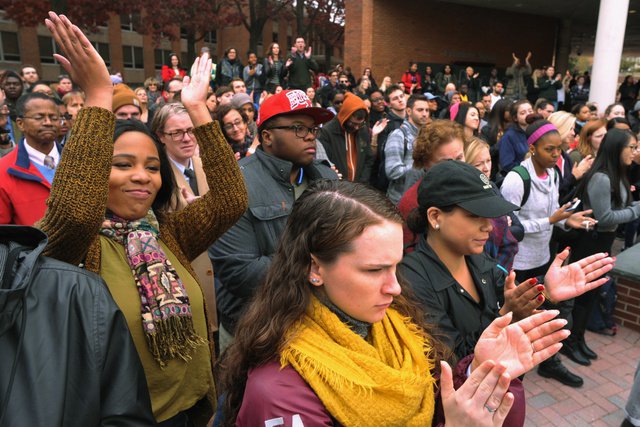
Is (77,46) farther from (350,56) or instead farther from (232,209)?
(350,56)

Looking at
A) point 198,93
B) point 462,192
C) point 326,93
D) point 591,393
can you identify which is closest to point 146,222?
point 198,93

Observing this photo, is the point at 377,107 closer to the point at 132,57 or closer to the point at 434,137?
the point at 434,137

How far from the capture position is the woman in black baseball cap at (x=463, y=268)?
216 centimetres

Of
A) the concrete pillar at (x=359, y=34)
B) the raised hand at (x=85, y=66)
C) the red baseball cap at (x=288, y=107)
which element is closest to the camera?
the raised hand at (x=85, y=66)

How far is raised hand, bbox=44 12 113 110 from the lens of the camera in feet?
5.37

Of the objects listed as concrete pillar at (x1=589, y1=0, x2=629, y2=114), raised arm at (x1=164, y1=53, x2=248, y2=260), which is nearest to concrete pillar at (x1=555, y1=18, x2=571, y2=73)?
concrete pillar at (x1=589, y1=0, x2=629, y2=114)

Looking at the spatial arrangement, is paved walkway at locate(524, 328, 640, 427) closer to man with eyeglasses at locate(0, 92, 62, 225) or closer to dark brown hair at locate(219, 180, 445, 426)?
dark brown hair at locate(219, 180, 445, 426)

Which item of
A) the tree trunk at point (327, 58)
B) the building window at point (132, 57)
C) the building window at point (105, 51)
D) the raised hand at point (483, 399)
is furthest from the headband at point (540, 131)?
the building window at point (132, 57)

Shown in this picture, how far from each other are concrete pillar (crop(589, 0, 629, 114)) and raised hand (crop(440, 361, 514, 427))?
14.0 metres

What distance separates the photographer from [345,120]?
5.77m

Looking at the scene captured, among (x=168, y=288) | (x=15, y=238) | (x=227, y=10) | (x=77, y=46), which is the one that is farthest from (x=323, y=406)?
(x=227, y=10)

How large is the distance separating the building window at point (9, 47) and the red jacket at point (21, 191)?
107 ft

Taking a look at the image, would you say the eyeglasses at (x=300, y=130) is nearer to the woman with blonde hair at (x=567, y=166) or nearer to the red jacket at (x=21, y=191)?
the red jacket at (x=21, y=191)

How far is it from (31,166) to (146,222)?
1.45 metres
